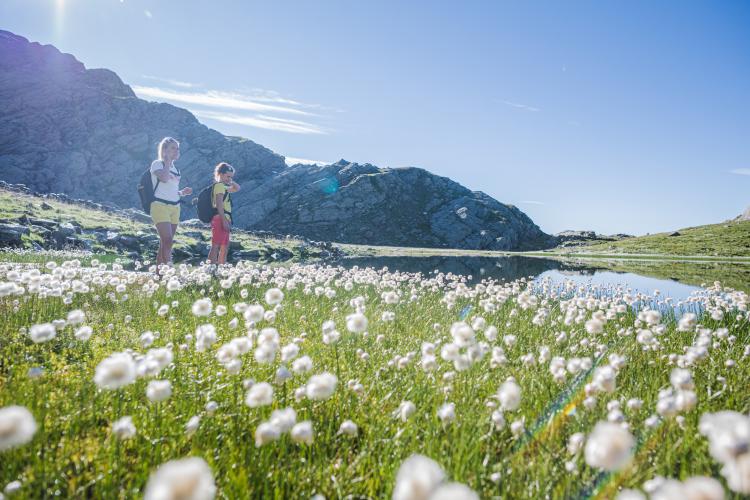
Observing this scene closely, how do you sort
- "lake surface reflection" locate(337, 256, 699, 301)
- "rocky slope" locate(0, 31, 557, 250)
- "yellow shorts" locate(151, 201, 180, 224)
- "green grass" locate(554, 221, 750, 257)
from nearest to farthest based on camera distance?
1. "yellow shorts" locate(151, 201, 180, 224)
2. "lake surface reflection" locate(337, 256, 699, 301)
3. "green grass" locate(554, 221, 750, 257)
4. "rocky slope" locate(0, 31, 557, 250)

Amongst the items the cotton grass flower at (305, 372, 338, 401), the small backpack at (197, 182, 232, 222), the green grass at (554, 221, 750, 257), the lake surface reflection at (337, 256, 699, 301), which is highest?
Answer: the green grass at (554, 221, 750, 257)

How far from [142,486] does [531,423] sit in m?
3.08

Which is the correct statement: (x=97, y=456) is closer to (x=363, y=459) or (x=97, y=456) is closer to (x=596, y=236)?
(x=363, y=459)

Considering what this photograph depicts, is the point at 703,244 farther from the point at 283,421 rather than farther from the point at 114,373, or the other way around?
the point at 114,373

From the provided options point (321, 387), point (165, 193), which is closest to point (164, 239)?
point (165, 193)

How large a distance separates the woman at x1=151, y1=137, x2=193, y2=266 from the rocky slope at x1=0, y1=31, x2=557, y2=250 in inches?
4628

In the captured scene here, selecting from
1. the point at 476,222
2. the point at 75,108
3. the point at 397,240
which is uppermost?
the point at 75,108

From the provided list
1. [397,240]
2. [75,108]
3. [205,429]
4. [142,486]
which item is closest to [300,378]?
[205,429]

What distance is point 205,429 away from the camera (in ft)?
10.6

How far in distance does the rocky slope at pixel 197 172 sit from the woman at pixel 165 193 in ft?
386

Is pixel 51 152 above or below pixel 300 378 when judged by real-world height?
above

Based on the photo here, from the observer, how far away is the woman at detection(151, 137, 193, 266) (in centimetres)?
1080

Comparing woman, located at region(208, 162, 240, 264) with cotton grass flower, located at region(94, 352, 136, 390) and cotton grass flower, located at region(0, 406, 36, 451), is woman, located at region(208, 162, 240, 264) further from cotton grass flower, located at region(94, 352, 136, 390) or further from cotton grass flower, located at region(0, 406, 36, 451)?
cotton grass flower, located at region(0, 406, 36, 451)

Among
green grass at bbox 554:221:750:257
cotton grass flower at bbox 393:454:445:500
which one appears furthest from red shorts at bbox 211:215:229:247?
green grass at bbox 554:221:750:257
